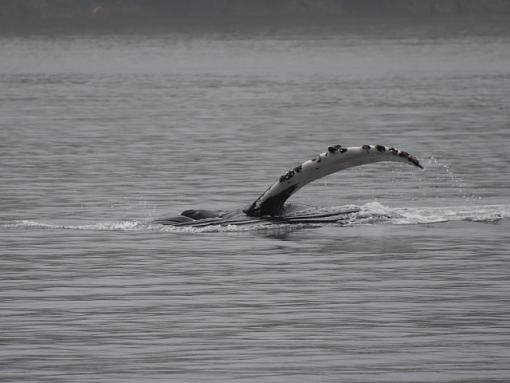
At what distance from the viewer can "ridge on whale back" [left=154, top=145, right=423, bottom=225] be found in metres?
23.3

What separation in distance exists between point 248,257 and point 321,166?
1.47 m

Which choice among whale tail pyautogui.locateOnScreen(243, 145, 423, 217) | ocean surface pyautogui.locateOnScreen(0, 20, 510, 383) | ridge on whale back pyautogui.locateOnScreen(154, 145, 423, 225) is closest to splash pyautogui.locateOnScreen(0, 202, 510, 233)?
ocean surface pyautogui.locateOnScreen(0, 20, 510, 383)

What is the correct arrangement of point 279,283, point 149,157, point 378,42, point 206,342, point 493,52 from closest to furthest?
point 206,342, point 279,283, point 149,157, point 493,52, point 378,42

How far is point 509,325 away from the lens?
18.8m

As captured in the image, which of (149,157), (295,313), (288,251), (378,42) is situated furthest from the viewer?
(378,42)

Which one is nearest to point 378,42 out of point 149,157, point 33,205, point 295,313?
point 149,157

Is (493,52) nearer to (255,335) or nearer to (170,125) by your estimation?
(170,125)

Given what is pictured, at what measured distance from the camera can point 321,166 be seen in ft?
77.5

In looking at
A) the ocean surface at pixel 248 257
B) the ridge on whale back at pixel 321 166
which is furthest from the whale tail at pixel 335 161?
the ocean surface at pixel 248 257

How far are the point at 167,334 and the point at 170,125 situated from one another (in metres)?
38.3

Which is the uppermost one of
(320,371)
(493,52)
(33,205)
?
(493,52)

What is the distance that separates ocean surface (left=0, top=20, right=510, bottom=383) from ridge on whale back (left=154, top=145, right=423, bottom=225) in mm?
335

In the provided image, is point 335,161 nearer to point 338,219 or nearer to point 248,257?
point 248,257

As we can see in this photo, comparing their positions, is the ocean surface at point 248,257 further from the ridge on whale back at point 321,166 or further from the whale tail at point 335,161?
the whale tail at point 335,161
